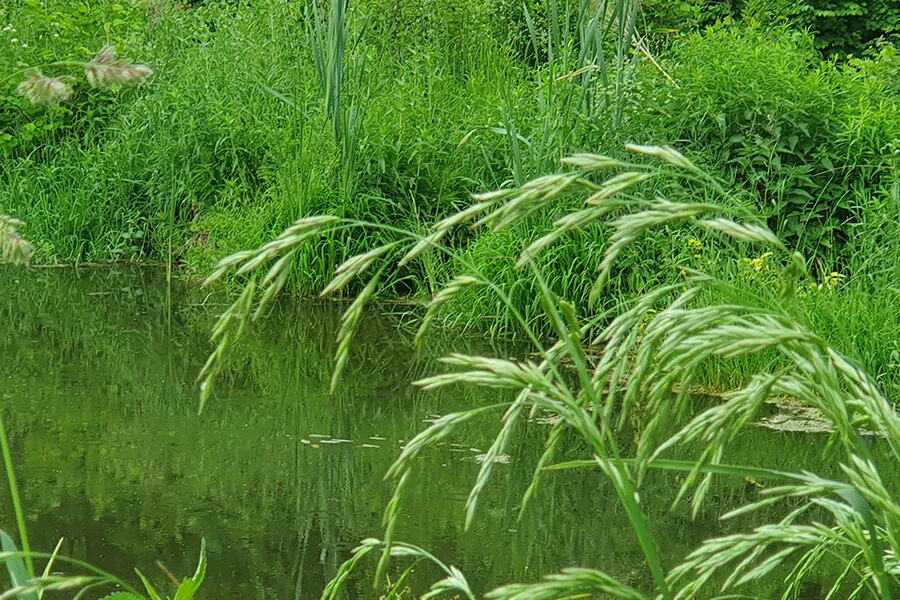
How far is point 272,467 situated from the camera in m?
3.02

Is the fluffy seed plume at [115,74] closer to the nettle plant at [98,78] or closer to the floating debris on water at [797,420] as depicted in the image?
the nettle plant at [98,78]

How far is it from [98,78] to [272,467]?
198 cm

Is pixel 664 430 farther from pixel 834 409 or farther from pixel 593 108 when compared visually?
pixel 834 409

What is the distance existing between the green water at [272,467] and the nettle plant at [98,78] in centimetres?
128

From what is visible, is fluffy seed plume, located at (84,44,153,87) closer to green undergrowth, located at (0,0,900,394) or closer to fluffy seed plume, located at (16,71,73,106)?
fluffy seed plume, located at (16,71,73,106)

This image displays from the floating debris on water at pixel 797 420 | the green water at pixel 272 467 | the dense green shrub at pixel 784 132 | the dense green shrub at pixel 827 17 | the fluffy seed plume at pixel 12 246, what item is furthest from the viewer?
the dense green shrub at pixel 827 17

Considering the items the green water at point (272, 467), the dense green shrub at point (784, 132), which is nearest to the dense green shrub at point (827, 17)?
the dense green shrub at point (784, 132)

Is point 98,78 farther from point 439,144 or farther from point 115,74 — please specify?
point 439,144

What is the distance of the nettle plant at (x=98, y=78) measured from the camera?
1.16m

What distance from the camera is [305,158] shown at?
5.25 meters

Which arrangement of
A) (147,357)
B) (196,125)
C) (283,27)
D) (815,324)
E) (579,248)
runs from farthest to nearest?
(283,27)
(196,125)
(579,248)
(147,357)
(815,324)

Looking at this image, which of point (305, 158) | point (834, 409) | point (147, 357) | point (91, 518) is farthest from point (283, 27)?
point (834, 409)

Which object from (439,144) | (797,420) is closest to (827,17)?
(439,144)

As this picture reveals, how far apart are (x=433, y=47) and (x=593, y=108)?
7.28 feet
